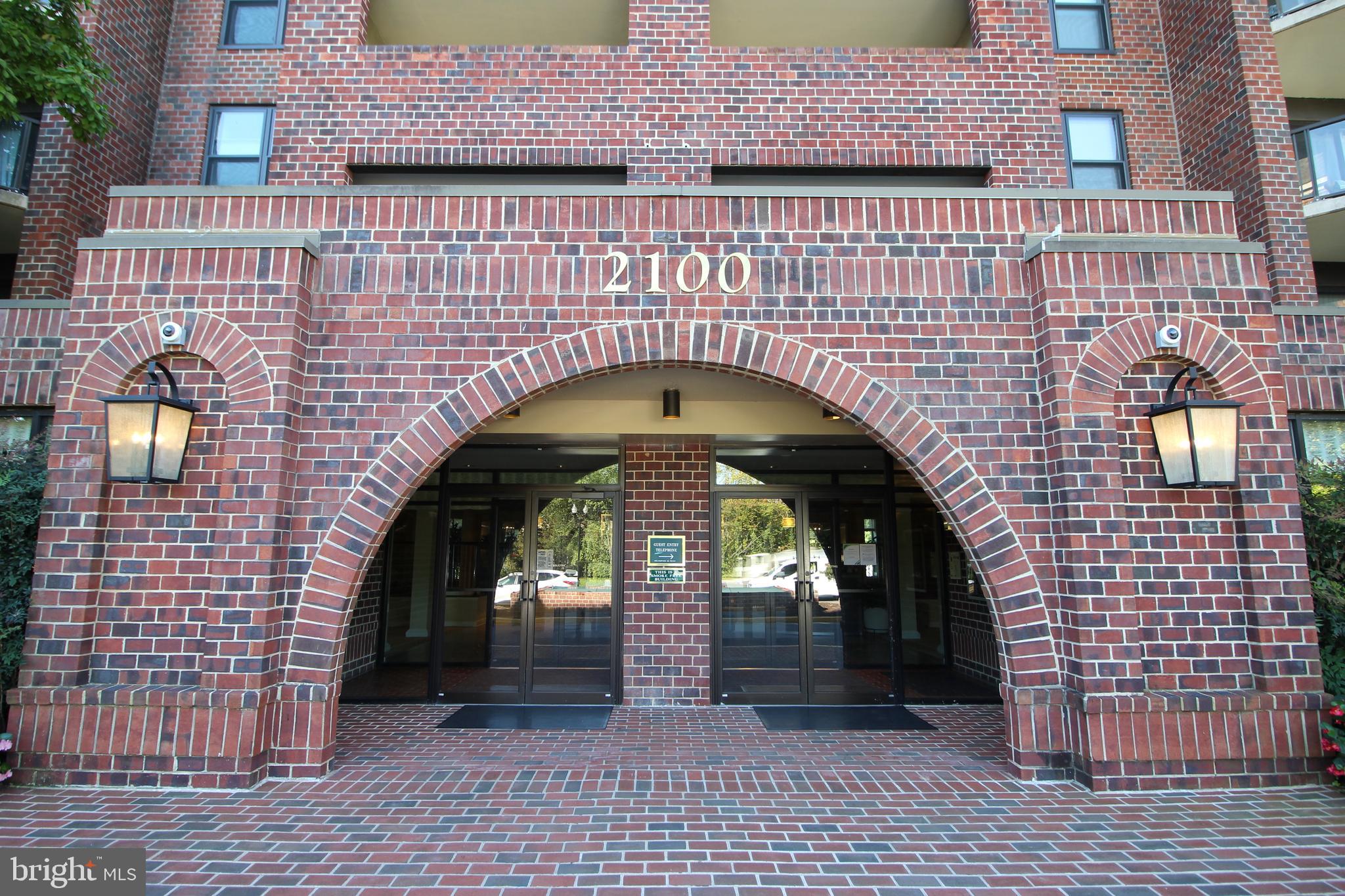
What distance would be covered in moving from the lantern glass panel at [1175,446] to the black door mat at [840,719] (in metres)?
3.03

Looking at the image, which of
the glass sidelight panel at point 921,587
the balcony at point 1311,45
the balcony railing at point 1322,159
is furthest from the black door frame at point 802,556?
the balcony at point 1311,45

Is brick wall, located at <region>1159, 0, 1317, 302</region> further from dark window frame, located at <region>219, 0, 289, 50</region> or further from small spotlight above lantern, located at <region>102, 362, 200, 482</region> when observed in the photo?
dark window frame, located at <region>219, 0, 289, 50</region>

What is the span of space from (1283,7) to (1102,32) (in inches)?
84.8

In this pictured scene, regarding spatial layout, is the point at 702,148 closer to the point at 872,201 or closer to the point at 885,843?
the point at 872,201

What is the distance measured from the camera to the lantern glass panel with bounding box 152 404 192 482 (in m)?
4.55

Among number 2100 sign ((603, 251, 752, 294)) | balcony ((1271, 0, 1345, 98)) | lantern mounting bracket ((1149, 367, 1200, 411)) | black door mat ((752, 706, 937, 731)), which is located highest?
balcony ((1271, 0, 1345, 98))

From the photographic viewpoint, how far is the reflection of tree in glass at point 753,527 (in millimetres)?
7547

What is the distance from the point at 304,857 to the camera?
3559mm

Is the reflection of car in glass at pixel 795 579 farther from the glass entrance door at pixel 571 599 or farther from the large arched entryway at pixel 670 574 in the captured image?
the glass entrance door at pixel 571 599

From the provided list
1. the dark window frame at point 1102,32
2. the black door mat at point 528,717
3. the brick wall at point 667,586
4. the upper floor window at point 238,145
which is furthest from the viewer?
the dark window frame at point 1102,32

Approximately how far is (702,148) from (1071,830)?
22.4 ft

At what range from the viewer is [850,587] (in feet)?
24.8

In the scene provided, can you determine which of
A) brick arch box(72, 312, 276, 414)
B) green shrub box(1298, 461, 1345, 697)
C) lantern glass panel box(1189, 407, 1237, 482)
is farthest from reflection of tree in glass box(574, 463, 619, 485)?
green shrub box(1298, 461, 1345, 697)

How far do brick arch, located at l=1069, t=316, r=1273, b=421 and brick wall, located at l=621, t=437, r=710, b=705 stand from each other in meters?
3.78
